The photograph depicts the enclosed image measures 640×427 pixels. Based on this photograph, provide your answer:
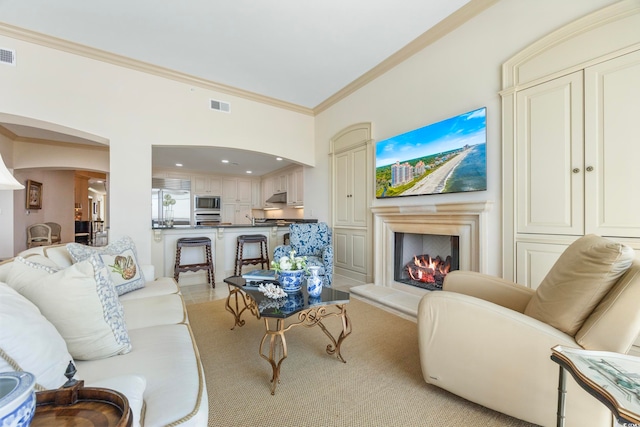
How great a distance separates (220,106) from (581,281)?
4.51 meters

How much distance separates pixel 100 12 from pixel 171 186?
5.03 meters

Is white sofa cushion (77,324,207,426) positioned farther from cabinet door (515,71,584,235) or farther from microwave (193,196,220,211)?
microwave (193,196,220,211)

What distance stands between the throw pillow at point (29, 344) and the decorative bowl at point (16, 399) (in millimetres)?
279

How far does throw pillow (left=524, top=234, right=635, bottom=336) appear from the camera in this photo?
3.77ft

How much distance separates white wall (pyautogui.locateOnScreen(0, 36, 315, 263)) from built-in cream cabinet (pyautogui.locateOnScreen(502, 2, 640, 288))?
3.62 meters

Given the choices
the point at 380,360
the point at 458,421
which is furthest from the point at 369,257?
the point at 458,421

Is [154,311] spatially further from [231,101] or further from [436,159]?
[231,101]

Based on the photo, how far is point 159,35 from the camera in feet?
10.0

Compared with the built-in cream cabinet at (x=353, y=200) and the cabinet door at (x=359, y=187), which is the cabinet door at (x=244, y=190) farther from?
the cabinet door at (x=359, y=187)

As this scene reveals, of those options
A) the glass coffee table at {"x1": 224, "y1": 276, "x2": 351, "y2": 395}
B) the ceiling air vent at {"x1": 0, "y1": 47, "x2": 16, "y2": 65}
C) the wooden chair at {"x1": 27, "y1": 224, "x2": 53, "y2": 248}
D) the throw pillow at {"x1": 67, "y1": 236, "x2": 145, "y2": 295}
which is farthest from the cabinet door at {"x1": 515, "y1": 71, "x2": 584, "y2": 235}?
the wooden chair at {"x1": 27, "y1": 224, "x2": 53, "y2": 248}

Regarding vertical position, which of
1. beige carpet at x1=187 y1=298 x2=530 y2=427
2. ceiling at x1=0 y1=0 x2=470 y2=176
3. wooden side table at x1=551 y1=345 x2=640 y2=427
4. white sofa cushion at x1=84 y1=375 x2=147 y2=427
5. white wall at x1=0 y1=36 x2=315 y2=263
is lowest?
beige carpet at x1=187 y1=298 x2=530 y2=427

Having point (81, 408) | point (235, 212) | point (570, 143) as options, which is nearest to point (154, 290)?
point (81, 408)

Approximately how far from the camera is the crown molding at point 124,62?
2.98 m

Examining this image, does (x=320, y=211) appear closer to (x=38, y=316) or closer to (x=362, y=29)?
(x=362, y=29)
